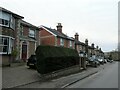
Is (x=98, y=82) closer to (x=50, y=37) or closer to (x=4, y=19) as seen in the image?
(x=4, y=19)

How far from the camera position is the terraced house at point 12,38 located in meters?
25.4

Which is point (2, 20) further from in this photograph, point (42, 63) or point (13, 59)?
point (42, 63)

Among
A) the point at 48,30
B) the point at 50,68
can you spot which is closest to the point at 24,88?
the point at 50,68

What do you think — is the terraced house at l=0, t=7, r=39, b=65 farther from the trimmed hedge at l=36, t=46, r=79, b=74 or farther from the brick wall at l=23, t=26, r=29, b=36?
the trimmed hedge at l=36, t=46, r=79, b=74

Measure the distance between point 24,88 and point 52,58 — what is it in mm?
7338

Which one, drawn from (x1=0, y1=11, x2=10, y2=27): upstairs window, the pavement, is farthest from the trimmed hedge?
(x1=0, y1=11, x2=10, y2=27): upstairs window

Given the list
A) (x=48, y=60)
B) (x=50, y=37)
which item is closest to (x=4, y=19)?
(x=48, y=60)

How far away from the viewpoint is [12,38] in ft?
89.2

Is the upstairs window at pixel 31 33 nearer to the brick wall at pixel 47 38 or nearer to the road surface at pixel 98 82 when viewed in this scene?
the brick wall at pixel 47 38

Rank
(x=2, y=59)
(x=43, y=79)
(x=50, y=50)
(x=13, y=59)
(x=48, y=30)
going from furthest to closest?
(x=48, y=30)
(x=13, y=59)
(x=2, y=59)
(x=50, y=50)
(x=43, y=79)

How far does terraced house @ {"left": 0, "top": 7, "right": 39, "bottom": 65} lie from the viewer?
25.4 meters

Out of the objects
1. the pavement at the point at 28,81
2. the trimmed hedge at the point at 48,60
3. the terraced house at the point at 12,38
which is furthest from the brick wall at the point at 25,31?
the pavement at the point at 28,81

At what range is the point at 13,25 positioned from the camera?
2855 cm

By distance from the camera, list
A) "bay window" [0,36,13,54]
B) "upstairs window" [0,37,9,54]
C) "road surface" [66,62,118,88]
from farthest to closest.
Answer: "bay window" [0,36,13,54], "upstairs window" [0,37,9,54], "road surface" [66,62,118,88]
